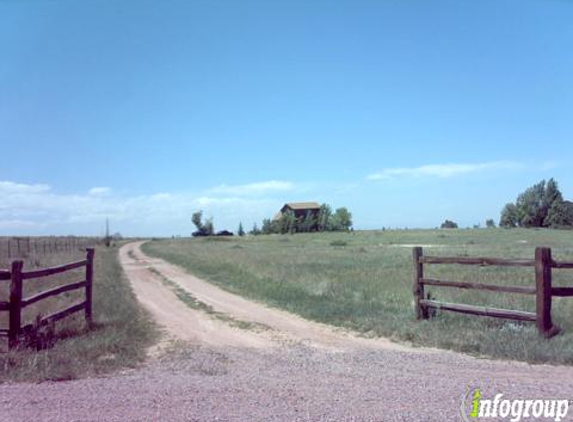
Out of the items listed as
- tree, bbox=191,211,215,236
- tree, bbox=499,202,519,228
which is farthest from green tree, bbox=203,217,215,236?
tree, bbox=499,202,519,228

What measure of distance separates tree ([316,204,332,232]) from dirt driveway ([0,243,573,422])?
14341 centimetres

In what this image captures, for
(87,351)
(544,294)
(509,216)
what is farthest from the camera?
(509,216)

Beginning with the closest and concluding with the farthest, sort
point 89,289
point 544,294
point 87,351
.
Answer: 1. point 87,351
2. point 544,294
3. point 89,289

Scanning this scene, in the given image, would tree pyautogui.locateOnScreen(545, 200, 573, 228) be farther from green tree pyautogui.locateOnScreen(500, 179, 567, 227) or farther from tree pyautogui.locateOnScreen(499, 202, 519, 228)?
tree pyautogui.locateOnScreen(499, 202, 519, 228)

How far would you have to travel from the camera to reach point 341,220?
15912 centimetres

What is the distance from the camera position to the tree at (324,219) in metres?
154

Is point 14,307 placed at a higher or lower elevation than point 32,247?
higher

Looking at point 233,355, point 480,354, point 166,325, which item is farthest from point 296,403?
point 166,325

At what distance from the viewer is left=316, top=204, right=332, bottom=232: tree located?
154 metres

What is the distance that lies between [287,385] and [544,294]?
18.6 feet

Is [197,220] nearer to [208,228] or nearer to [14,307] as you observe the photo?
[208,228]

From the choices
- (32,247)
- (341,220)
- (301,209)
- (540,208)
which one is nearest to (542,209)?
(540,208)

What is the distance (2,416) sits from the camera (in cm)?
587

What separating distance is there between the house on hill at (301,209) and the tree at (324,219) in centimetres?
247
